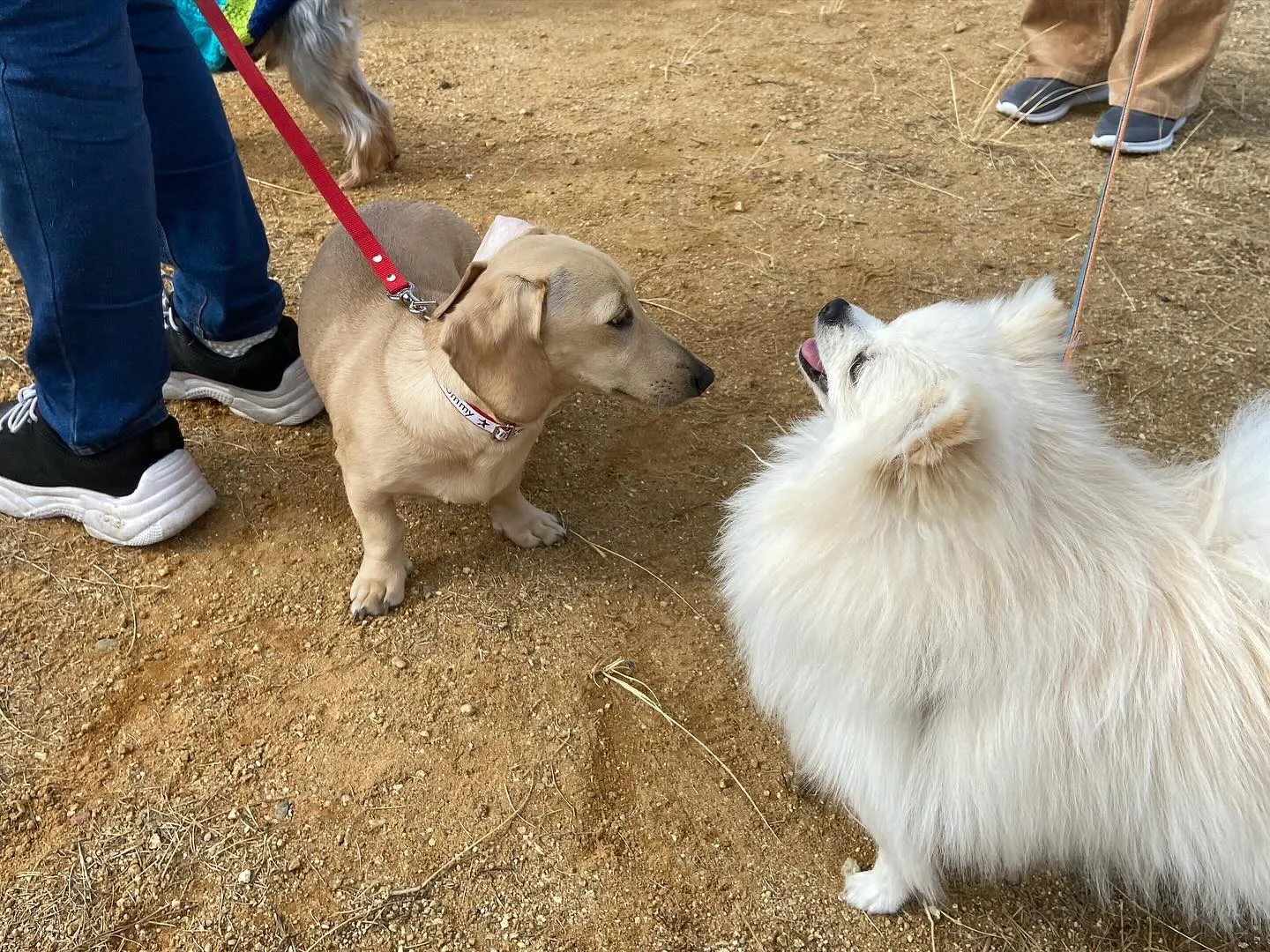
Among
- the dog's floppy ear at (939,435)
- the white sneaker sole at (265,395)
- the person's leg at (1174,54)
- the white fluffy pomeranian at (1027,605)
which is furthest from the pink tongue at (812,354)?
the person's leg at (1174,54)

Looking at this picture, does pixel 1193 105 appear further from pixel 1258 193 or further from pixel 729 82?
pixel 729 82

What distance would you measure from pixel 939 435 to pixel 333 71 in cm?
353

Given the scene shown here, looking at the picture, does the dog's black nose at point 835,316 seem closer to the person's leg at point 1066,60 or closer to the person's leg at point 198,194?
the person's leg at point 198,194

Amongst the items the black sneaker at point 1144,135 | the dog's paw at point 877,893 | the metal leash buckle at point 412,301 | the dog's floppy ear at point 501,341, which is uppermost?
the dog's floppy ear at point 501,341

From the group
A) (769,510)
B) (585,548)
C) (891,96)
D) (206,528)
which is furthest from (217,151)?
(891,96)

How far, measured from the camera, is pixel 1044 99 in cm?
429

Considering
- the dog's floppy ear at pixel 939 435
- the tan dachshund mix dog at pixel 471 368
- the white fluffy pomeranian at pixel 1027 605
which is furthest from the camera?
the tan dachshund mix dog at pixel 471 368

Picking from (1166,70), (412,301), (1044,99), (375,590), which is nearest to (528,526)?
(375,590)

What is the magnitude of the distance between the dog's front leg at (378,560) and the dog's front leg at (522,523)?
0.29m

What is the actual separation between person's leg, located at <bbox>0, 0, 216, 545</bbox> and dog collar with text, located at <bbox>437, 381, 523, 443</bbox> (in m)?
0.78

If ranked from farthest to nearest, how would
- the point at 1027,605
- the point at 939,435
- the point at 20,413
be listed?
the point at 20,413, the point at 1027,605, the point at 939,435

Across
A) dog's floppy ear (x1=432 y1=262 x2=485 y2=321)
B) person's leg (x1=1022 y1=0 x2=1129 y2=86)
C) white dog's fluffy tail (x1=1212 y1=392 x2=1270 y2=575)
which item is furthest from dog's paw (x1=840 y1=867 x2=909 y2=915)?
person's leg (x1=1022 y1=0 x2=1129 y2=86)

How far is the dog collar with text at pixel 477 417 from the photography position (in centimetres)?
194

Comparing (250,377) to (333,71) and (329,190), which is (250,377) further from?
(333,71)
